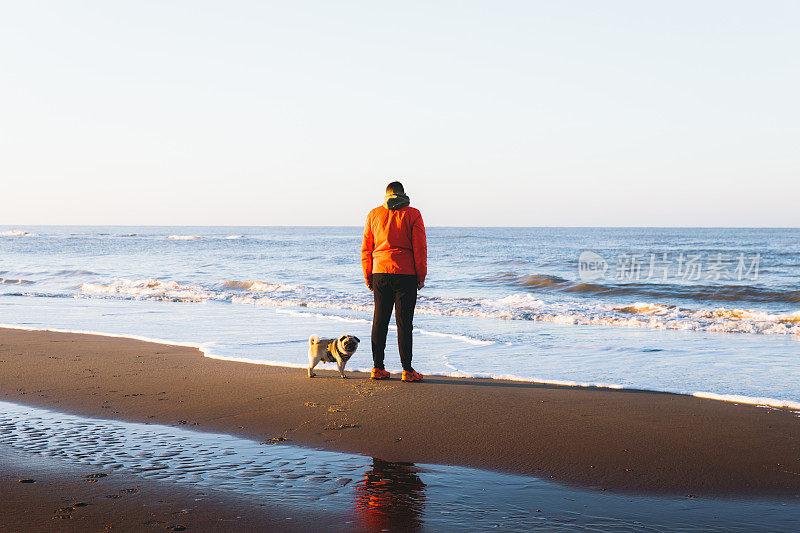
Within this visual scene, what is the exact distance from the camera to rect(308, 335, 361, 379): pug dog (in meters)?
6.25

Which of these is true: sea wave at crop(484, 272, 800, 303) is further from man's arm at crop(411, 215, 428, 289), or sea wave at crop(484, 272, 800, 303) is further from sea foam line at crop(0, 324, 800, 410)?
man's arm at crop(411, 215, 428, 289)

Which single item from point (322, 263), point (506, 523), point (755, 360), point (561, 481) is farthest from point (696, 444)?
point (322, 263)

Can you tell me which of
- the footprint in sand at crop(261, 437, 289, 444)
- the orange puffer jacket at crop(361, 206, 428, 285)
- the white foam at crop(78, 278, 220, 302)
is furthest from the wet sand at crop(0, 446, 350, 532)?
the white foam at crop(78, 278, 220, 302)

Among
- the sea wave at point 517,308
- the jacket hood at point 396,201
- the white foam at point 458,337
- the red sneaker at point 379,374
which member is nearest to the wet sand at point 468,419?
the red sneaker at point 379,374

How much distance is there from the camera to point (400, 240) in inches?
239

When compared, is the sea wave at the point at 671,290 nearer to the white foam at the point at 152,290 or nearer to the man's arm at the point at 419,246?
the white foam at the point at 152,290

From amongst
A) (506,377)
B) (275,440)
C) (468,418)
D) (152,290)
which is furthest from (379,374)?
(152,290)

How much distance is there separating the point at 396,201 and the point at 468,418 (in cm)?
219

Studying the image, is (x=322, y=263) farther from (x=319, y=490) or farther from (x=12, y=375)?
(x=319, y=490)

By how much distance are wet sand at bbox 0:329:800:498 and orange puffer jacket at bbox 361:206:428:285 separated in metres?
1.06

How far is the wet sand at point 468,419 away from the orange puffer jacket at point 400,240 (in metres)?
1.06

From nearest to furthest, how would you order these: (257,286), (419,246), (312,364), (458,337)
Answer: (419,246) → (312,364) → (458,337) → (257,286)

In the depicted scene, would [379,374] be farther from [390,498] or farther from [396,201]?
[390,498]

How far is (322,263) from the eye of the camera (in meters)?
30.7
